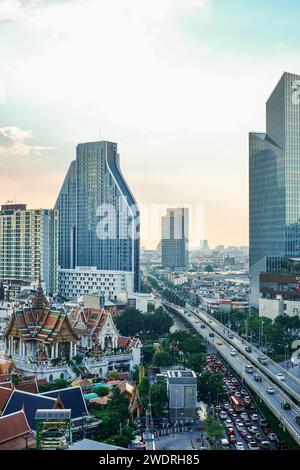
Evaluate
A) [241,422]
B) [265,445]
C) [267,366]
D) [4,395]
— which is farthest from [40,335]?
[265,445]

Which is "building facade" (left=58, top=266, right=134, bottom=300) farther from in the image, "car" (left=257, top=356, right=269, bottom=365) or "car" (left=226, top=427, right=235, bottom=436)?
"car" (left=226, top=427, right=235, bottom=436)

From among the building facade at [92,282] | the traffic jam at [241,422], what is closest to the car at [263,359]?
the traffic jam at [241,422]

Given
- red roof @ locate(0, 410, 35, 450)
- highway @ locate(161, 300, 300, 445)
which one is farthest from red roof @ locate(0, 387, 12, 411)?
highway @ locate(161, 300, 300, 445)

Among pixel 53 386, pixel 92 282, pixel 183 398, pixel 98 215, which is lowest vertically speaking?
pixel 183 398

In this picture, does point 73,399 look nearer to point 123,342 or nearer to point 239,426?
point 239,426

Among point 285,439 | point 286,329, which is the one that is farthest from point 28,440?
point 286,329

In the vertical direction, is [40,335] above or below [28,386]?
above

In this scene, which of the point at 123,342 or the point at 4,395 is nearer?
the point at 4,395
